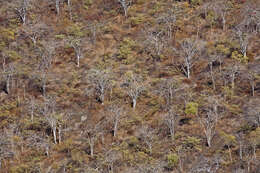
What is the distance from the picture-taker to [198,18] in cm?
8969

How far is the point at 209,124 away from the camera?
5612cm

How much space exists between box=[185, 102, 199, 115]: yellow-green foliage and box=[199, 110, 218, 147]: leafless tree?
5.16 feet

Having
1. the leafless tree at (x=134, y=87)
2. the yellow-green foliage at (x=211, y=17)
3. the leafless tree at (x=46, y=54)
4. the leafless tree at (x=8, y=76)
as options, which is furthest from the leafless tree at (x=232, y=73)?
the leafless tree at (x=8, y=76)

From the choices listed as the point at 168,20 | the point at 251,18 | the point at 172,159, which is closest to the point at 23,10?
the point at 168,20

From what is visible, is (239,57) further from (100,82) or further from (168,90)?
(100,82)

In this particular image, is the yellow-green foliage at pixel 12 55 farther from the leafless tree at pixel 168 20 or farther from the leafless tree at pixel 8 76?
the leafless tree at pixel 168 20

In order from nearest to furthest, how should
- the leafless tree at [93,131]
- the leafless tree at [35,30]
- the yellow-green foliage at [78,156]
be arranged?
the yellow-green foliage at [78,156] < the leafless tree at [93,131] < the leafless tree at [35,30]

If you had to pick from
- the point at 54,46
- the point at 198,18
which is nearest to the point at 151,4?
the point at 198,18

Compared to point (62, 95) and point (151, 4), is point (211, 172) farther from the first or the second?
point (151, 4)

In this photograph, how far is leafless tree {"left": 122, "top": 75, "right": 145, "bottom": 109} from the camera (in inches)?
2657

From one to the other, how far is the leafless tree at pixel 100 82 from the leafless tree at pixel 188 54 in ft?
44.6

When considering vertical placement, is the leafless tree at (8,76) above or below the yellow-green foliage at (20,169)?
above

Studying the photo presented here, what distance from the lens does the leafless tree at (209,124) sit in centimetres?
5516

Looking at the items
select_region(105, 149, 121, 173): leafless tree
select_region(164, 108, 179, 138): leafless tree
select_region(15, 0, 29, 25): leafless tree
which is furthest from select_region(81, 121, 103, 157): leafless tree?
select_region(15, 0, 29, 25): leafless tree
